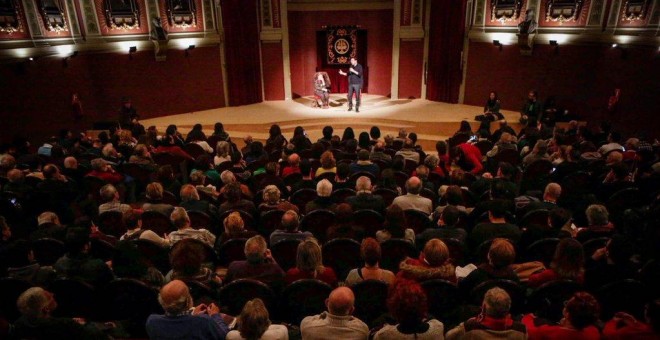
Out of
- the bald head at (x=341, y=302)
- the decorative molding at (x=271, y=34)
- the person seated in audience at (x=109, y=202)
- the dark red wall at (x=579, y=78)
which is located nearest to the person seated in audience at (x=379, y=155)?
the person seated in audience at (x=109, y=202)

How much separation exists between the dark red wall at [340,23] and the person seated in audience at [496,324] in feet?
42.3

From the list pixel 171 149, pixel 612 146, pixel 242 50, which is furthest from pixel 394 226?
pixel 242 50

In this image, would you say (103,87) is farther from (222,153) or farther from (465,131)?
(465,131)

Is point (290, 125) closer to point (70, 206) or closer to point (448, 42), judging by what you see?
point (448, 42)

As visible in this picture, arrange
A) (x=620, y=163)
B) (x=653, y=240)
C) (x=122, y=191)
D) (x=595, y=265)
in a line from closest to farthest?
(x=595, y=265) → (x=653, y=240) → (x=620, y=163) → (x=122, y=191)

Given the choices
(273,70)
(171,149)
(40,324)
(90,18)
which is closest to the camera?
(40,324)

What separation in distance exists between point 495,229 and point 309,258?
1.74 meters

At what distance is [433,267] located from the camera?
10.7 ft

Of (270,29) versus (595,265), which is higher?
(270,29)

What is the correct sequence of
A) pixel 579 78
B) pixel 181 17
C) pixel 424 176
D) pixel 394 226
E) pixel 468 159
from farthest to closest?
pixel 181 17 < pixel 579 78 < pixel 468 159 < pixel 424 176 < pixel 394 226

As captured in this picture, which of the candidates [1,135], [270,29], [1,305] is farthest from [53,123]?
[1,305]

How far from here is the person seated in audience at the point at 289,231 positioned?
4.02 metres

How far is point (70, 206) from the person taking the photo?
5676mm

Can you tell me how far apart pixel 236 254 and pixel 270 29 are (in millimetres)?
11391
